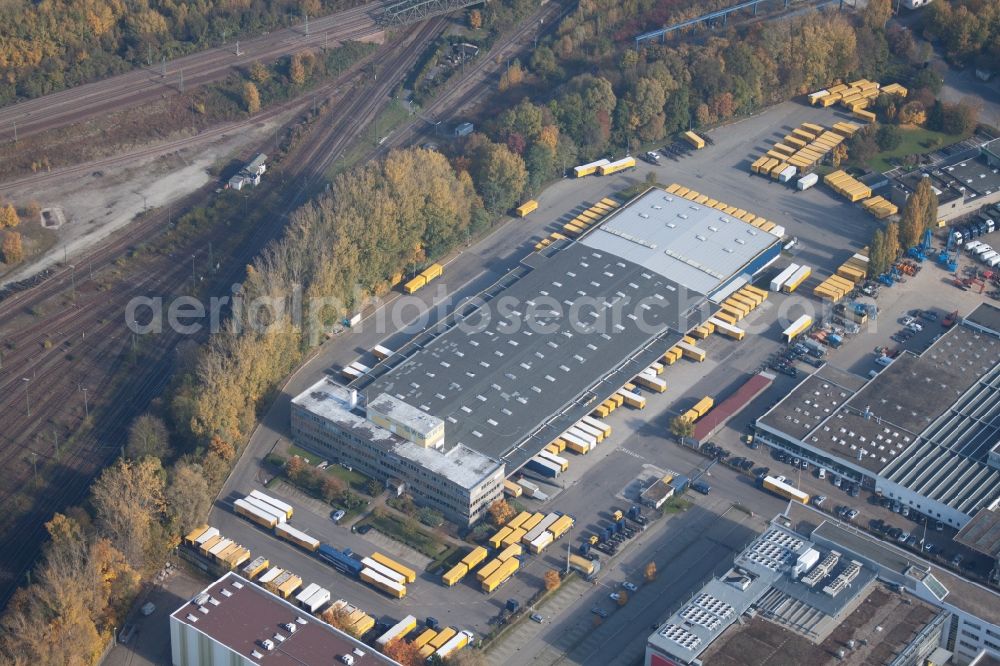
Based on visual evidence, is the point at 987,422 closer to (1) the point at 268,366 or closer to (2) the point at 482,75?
(1) the point at 268,366

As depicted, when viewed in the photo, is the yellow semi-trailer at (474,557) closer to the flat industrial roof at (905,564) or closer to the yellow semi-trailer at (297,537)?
the yellow semi-trailer at (297,537)

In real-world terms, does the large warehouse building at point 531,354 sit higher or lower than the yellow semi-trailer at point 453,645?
higher

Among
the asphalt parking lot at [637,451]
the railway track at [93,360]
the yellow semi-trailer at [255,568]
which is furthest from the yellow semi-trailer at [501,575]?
the railway track at [93,360]

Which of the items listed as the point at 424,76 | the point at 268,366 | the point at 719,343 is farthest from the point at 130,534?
the point at 424,76

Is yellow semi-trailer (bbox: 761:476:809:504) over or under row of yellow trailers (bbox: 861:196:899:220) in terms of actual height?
under

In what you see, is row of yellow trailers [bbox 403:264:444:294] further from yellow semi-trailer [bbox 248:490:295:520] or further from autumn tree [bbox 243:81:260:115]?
autumn tree [bbox 243:81:260:115]

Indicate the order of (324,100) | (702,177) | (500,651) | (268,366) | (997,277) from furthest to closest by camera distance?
(324,100) < (702,177) < (997,277) < (268,366) < (500,651)

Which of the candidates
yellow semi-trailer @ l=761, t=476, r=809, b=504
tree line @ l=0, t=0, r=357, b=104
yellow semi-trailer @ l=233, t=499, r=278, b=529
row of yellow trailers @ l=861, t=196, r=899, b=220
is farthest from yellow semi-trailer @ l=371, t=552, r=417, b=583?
tree line @ l=0, t=0, r=357, b=104
